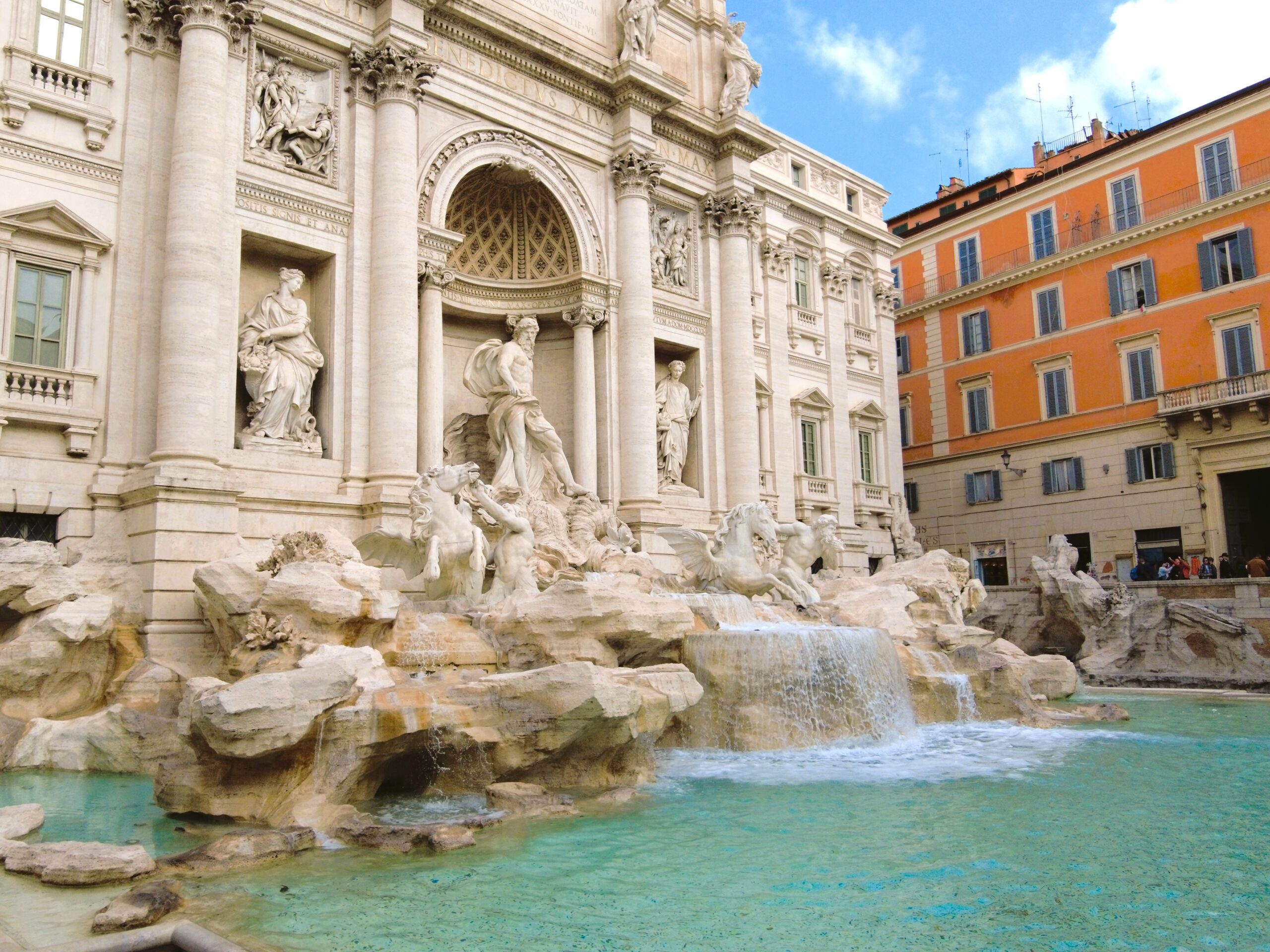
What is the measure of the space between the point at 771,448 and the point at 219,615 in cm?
1508

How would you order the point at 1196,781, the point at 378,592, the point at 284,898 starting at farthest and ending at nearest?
the point at 378,592 < the point at 1196,781 < the point at 284,898

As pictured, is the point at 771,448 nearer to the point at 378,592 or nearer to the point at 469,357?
the point at 469,357

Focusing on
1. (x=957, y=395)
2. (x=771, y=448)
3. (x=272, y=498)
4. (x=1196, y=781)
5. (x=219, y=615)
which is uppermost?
(x=957, y=395)

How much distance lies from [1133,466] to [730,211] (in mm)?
13713

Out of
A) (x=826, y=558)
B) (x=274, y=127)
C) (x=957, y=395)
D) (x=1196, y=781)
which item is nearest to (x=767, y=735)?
(x=1196, y=781)

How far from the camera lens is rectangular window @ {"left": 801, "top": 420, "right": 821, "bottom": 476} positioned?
25641 mm

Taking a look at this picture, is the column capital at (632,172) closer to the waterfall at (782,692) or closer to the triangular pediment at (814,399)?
the triangular pediment at (814,399)

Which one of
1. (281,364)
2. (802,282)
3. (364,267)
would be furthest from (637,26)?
(281,364)

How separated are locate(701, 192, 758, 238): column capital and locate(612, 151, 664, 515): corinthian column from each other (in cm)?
255

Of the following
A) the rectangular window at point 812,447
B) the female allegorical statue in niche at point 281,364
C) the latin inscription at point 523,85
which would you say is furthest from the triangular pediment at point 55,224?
the rectangular window at point 812,447

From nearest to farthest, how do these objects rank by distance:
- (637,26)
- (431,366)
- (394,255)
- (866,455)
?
(394,255) → (431,366) → (637,26) → (866,455)

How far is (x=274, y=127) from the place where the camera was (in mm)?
15531

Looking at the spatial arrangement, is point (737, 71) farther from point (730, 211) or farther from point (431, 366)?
point (431, 366)

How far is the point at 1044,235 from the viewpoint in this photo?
3084 cm
